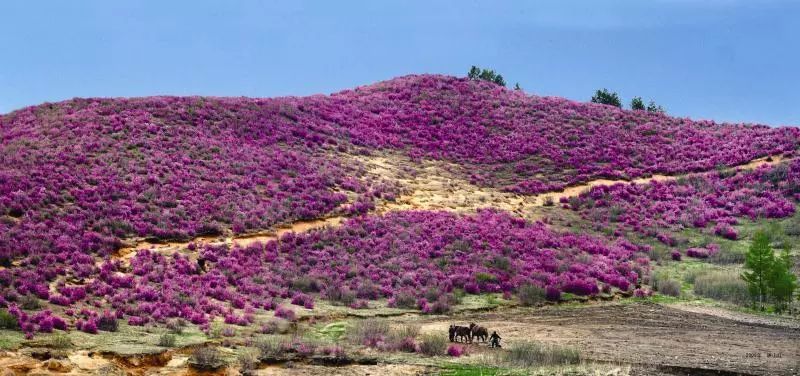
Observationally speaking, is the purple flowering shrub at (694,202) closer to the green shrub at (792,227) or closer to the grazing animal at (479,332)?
the green shrub at (792,227)

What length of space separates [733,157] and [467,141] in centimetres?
2471

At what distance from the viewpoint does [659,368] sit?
20.1 metres

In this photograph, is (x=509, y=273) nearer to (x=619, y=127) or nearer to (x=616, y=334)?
(x=616, y=334)

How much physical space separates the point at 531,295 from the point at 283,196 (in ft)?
59.3

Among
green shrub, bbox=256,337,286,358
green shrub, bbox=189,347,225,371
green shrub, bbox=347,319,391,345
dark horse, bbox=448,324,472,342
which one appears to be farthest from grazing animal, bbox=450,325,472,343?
green shrub, bbox=189,347,225,371

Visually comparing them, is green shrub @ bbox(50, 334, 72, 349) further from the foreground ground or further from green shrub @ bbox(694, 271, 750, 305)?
green shrub @ bbox(694, 271, 750, 305)

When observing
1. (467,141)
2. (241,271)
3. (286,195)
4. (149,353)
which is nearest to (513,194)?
(467,141)

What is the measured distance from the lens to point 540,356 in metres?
21.5

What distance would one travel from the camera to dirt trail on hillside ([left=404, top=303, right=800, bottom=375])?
21.0 m

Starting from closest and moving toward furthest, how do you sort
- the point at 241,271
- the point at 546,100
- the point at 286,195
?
the point at 241,271 < the point at 286,195 < the point at 546,100

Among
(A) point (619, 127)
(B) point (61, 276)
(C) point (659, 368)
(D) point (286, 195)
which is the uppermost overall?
(A) point (619, 127)

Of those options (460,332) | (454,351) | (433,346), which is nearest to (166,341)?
(433,346)

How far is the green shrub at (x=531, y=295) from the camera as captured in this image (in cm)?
3409

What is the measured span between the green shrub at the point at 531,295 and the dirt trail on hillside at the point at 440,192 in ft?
43.8
